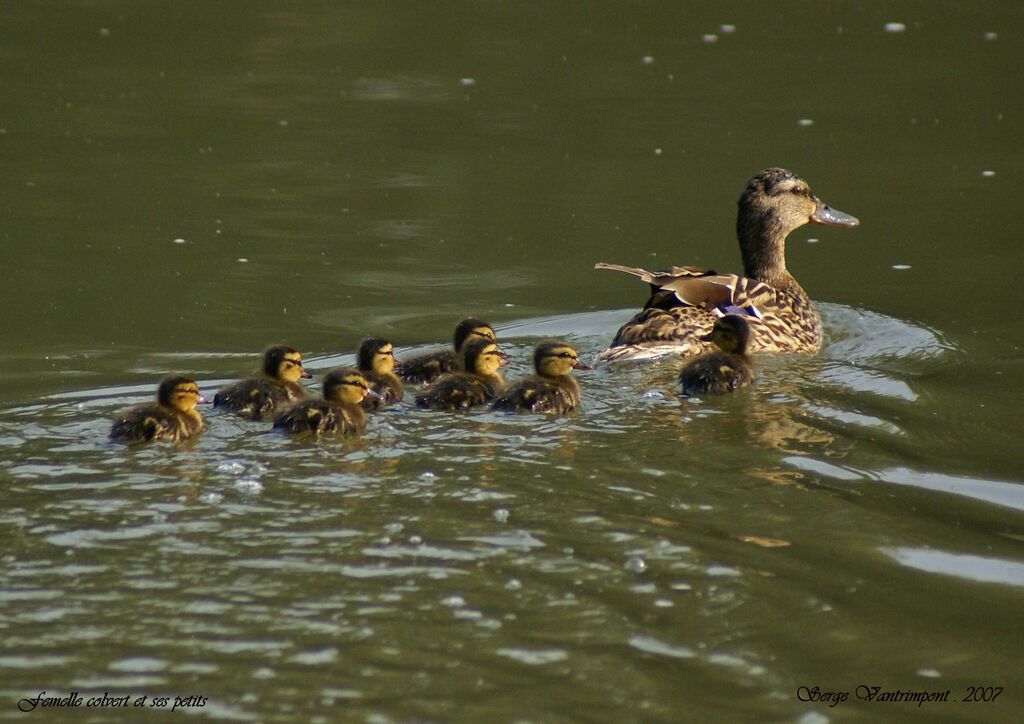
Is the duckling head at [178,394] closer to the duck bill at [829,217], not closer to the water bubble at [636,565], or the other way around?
the water bubble at [636,565]

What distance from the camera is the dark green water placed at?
12.6ft

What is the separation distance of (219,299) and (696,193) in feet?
11.2

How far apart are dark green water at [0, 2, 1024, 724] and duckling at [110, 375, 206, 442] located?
3.7 inches

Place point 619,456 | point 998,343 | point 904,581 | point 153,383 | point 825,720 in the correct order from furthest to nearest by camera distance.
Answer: point 998,343 < point 153,383 < point 619,456 < point 904,581 < point 825,720

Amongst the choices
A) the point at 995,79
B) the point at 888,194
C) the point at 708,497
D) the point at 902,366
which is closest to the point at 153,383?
the point at 708,497

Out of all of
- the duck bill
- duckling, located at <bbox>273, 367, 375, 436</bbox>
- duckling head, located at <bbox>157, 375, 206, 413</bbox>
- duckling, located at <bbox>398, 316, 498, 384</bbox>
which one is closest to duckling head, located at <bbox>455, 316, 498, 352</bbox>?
duckling, located at <bbox>398, 316, 498, 384</bbox>

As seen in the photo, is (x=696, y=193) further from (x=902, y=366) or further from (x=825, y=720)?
(x=825, y=720)

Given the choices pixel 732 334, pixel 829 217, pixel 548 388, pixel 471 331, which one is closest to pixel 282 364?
pixel 471 331

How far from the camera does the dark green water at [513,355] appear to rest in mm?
3834

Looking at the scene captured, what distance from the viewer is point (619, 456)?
5254 millimetres

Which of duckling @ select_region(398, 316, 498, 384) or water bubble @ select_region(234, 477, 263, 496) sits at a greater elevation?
duckling @ select_region(398, 316, 498, 384)

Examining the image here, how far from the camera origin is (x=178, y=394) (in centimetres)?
561

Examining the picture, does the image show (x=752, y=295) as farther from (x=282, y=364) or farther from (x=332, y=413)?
(x=332, y=413)

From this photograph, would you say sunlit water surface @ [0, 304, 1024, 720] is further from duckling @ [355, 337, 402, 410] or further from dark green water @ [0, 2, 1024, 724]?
duckling @ [355, 337, 402, 410]
